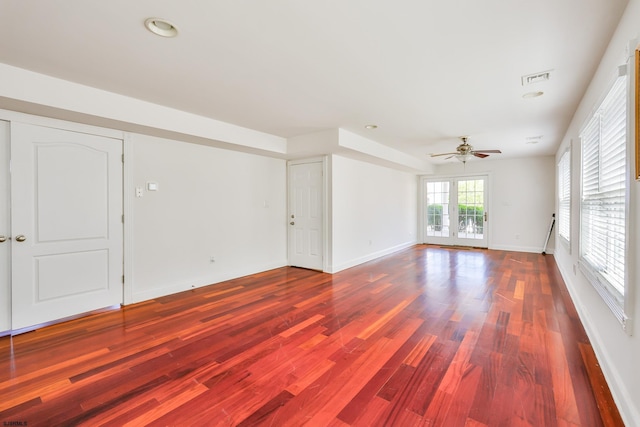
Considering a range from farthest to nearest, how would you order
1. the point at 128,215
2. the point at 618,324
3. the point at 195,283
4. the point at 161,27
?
the point at 195,283 → the point at 128,215 → the point at 161,27 → the point at 618,324

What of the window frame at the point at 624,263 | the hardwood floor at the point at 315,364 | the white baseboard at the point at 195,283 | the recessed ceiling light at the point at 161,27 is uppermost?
the recessed ceiling light at the point at 161,27

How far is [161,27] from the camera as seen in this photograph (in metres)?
2.03

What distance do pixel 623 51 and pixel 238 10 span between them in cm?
248

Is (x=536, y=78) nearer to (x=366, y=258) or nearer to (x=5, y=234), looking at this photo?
(x=366, y=258)

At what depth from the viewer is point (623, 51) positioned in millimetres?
1886

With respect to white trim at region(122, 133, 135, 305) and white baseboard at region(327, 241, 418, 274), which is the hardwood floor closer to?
white trim at region(122, 133, 135, 305)

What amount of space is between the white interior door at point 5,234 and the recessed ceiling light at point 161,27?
2157mm

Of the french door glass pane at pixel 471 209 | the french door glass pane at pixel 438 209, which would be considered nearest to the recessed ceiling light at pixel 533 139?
the french door glass pane at pixel 471 209

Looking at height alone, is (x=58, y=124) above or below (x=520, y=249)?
above

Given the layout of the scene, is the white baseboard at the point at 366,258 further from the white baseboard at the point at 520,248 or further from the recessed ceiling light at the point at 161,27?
the recessed ceiling light at the point at 161,27

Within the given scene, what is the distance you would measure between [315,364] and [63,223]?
316 centimetres

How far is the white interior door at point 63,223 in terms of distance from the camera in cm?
299

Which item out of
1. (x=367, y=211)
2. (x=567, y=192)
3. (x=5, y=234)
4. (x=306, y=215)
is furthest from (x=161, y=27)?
(x=567, y=192)

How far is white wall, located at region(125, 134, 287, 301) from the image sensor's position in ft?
12.8
